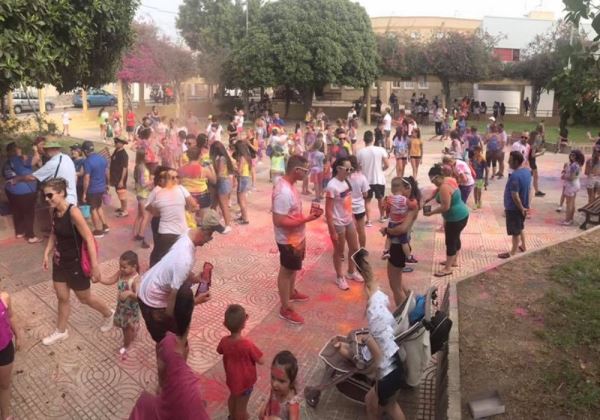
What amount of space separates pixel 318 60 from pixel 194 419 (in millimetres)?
28353

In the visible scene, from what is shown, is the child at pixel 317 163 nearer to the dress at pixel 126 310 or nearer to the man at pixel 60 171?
the man at pixel 60 171

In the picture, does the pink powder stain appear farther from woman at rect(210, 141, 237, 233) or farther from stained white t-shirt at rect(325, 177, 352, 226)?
woman at rect(210, 141, 237, 233)

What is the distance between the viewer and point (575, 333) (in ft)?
17.7

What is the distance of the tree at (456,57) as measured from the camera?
3225 centimetres

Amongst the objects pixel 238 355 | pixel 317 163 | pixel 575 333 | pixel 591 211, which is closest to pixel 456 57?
pixel 317 163

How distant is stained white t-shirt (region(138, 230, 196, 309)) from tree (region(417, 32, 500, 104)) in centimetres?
3118

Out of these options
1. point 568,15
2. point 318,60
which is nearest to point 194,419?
point 568,15

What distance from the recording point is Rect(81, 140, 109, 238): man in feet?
28.8

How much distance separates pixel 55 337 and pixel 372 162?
5.95 metres

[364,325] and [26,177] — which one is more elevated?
[26,177]

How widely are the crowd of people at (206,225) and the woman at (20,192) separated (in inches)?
0.7

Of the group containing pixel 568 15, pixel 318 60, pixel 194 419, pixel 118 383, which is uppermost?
pixel 318 60

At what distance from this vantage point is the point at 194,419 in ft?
8.05

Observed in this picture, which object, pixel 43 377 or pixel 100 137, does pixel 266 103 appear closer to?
pixel 100 137
